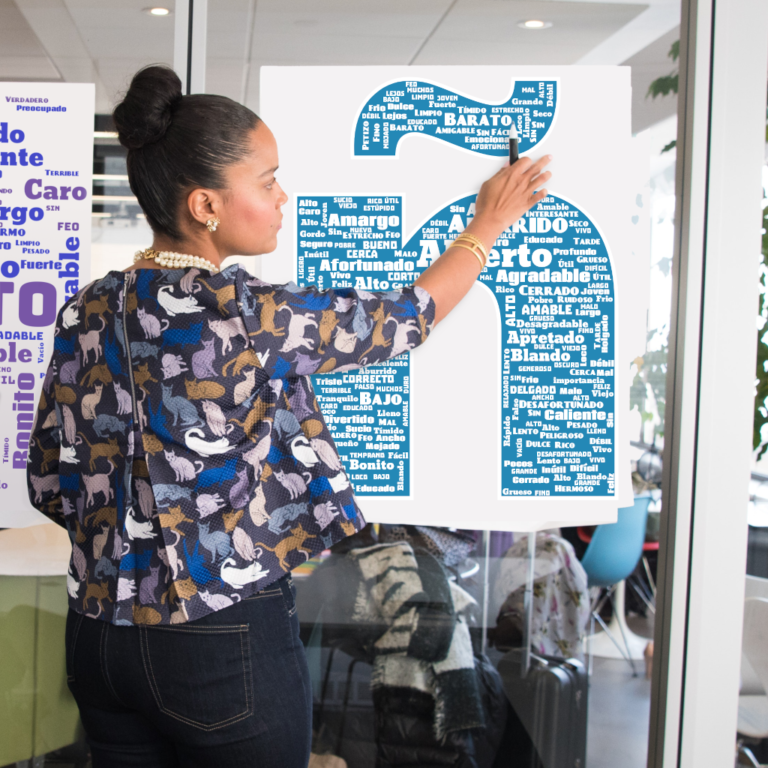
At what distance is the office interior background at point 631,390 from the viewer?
135 cm

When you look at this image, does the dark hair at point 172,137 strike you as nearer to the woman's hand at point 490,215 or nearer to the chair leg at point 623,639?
the woman's hand at point 490,215

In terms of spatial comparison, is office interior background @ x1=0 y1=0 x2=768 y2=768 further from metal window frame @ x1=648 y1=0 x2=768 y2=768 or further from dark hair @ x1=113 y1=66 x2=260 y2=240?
dark hair @ x1=113 y1=66 x2=260 y2=240

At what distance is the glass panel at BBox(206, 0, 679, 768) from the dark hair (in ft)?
1.32

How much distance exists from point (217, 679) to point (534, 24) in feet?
4.08

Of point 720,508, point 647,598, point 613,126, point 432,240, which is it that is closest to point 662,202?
point 613,126

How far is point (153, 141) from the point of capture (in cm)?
97

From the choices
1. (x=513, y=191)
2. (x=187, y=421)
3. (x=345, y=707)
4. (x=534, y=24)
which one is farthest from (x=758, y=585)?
(x=187, y=421)

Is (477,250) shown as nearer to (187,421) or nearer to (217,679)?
(187,421)

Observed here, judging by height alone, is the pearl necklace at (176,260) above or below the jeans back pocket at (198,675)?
above

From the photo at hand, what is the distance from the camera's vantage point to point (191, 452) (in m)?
0.94

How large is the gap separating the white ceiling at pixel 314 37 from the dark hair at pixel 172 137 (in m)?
0.41

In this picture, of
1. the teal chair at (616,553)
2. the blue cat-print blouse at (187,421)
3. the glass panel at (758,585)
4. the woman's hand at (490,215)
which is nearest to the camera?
the blue cat-print blouse at (187,421)

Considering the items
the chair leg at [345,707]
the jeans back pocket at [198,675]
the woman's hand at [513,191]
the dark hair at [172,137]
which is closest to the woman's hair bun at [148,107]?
the dark hair at [172,137]

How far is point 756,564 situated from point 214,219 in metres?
1.50
